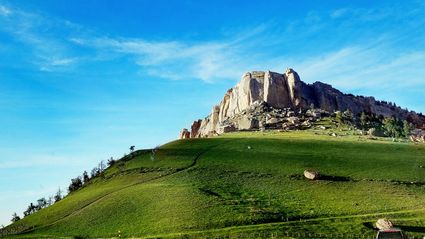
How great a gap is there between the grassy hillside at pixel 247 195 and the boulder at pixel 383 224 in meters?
1.57

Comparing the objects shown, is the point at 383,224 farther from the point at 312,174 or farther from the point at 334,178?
the point at 312,174

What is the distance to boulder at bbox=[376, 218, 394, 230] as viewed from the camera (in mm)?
80312

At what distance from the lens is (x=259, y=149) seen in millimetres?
145500

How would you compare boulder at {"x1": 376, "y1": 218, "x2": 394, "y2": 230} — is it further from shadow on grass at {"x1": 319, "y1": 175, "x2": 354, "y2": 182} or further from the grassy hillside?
shadow on grass at {"x1": 319, "y1": 175, "x2": 354, "y2": 182}

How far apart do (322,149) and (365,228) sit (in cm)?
6409

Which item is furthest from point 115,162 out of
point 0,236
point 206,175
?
point 0,236

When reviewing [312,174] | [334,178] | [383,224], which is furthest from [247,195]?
[383,224]

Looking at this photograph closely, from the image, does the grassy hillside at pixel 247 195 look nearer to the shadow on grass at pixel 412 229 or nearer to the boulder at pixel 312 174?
the shadow on grass at pixel 412 229

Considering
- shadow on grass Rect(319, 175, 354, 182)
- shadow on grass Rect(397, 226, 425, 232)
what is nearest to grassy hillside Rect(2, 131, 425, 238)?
shadow on grass Rect(319, 175, 354, 182)

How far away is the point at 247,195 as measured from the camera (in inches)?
4035

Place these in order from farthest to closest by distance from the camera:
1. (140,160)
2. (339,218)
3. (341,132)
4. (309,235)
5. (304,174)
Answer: (341,132) → (140,160) → (304,174) → (339,218) → (309,235)

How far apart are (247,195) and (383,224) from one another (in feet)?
Result: 97.5

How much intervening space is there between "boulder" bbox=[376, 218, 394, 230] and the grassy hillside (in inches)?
61.9

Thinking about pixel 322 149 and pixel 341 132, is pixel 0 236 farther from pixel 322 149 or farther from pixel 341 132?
pixel 341 132
